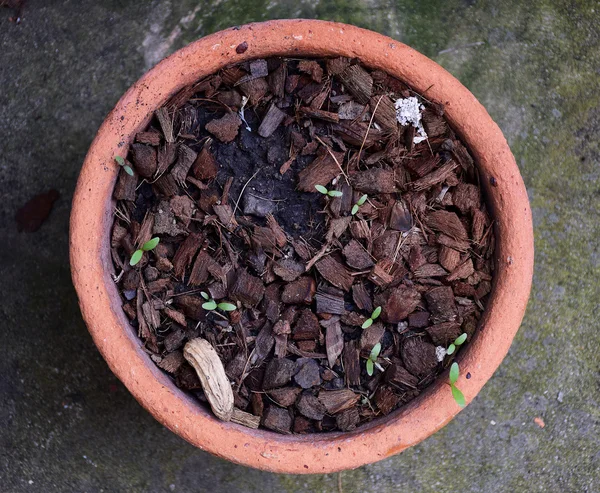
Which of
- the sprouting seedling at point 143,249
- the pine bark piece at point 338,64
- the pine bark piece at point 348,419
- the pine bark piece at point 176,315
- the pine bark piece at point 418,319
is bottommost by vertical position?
the pine bark piece at point 348,419

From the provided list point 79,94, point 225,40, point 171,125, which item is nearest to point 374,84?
point 225,40

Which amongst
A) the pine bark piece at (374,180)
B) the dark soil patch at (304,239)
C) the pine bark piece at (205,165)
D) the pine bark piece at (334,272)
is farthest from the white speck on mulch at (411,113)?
the pine bark piece at (205,165)

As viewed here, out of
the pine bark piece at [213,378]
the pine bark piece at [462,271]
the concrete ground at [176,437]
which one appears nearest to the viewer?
Result: the pine bark piece at [213,378]

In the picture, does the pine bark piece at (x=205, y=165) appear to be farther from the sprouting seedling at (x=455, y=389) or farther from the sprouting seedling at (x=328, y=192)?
the sprouting seedling at (x=455, y=389)

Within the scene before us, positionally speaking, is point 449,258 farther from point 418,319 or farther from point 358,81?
point 358,81

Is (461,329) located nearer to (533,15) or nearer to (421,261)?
(421,261)
